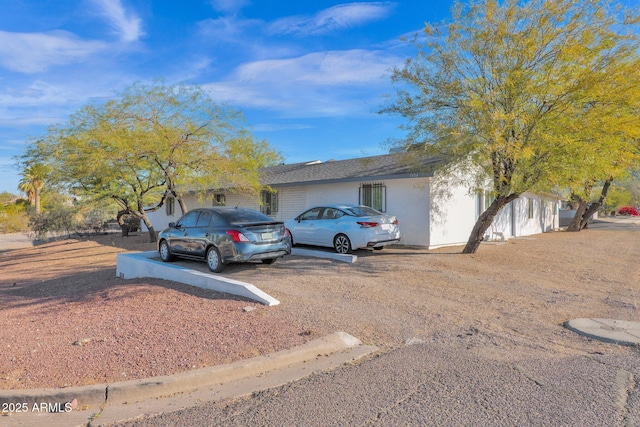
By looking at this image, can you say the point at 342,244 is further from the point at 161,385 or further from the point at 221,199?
the point at 221,199

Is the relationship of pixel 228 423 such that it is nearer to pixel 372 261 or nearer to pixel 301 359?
pixel 301 359

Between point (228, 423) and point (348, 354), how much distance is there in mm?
1945

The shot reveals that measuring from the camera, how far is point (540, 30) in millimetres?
11031

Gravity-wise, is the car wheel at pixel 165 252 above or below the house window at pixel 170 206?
below

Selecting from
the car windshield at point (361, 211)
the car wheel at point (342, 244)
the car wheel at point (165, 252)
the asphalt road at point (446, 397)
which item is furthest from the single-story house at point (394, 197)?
the asphalt road at point (446, 397)

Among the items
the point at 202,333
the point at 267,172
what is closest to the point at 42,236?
the point at 267,172

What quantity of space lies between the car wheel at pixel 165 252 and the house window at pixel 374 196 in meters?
7.61

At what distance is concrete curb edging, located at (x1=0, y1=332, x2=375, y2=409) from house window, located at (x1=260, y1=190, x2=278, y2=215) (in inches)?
612

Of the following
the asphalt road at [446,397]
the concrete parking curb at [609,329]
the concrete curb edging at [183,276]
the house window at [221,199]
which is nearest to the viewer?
the asphalt road at [446,397]

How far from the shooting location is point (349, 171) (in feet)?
57.3

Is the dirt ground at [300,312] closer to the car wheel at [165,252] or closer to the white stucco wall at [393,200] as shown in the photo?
the car wheel at [165,252]

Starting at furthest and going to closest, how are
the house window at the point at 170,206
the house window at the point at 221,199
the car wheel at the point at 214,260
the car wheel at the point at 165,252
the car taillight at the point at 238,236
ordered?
1. the house window at the point at 170,206
2. the house window at the point at 221,199
3. the car wheel at the point at 165,252
4. the car wheel at the point at 214,260
5. the car taillight at the point at 238,236

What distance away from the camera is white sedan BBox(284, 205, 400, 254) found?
12211mm

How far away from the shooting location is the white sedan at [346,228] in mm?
12211
